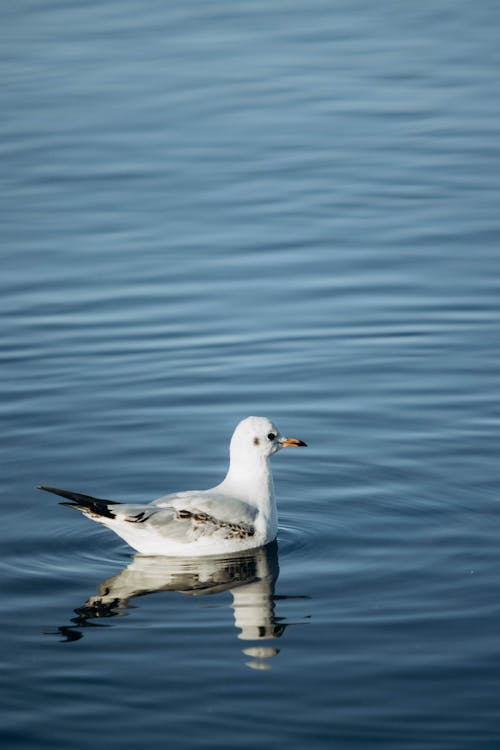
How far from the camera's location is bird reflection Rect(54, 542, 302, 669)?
10.0 m

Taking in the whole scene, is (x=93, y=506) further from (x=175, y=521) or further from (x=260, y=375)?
(x=260, y=375)

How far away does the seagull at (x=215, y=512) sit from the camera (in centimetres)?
1110

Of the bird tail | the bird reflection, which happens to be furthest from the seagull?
the bird reflection

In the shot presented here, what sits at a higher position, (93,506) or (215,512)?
(93,506)

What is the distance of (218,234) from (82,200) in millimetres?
2823

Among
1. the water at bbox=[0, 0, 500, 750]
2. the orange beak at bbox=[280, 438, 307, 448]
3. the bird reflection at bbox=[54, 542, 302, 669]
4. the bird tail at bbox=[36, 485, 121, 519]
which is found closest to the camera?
the water at bbox=[0, 0, 500, 750]

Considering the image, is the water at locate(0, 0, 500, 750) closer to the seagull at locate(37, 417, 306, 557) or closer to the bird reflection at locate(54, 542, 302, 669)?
the bird reflection at locate(54, 542, 302, 669)

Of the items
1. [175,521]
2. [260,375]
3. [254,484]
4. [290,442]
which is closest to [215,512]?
[175,521]

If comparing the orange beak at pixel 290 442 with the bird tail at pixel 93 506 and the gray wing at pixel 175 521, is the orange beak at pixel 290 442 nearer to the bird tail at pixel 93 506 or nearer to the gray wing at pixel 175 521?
the gray wing at pixel 175 521

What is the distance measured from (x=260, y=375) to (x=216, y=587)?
4.76m

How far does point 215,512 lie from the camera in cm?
1130

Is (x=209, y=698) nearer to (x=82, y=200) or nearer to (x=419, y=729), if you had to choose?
(x=419, y=729)

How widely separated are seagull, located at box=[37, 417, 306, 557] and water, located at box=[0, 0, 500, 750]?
228mm

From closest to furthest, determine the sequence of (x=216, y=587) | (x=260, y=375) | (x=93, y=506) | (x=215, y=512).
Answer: (x=216, y=587), (x=93, y=506), (x=215, y=512), (x=260, y=375)
